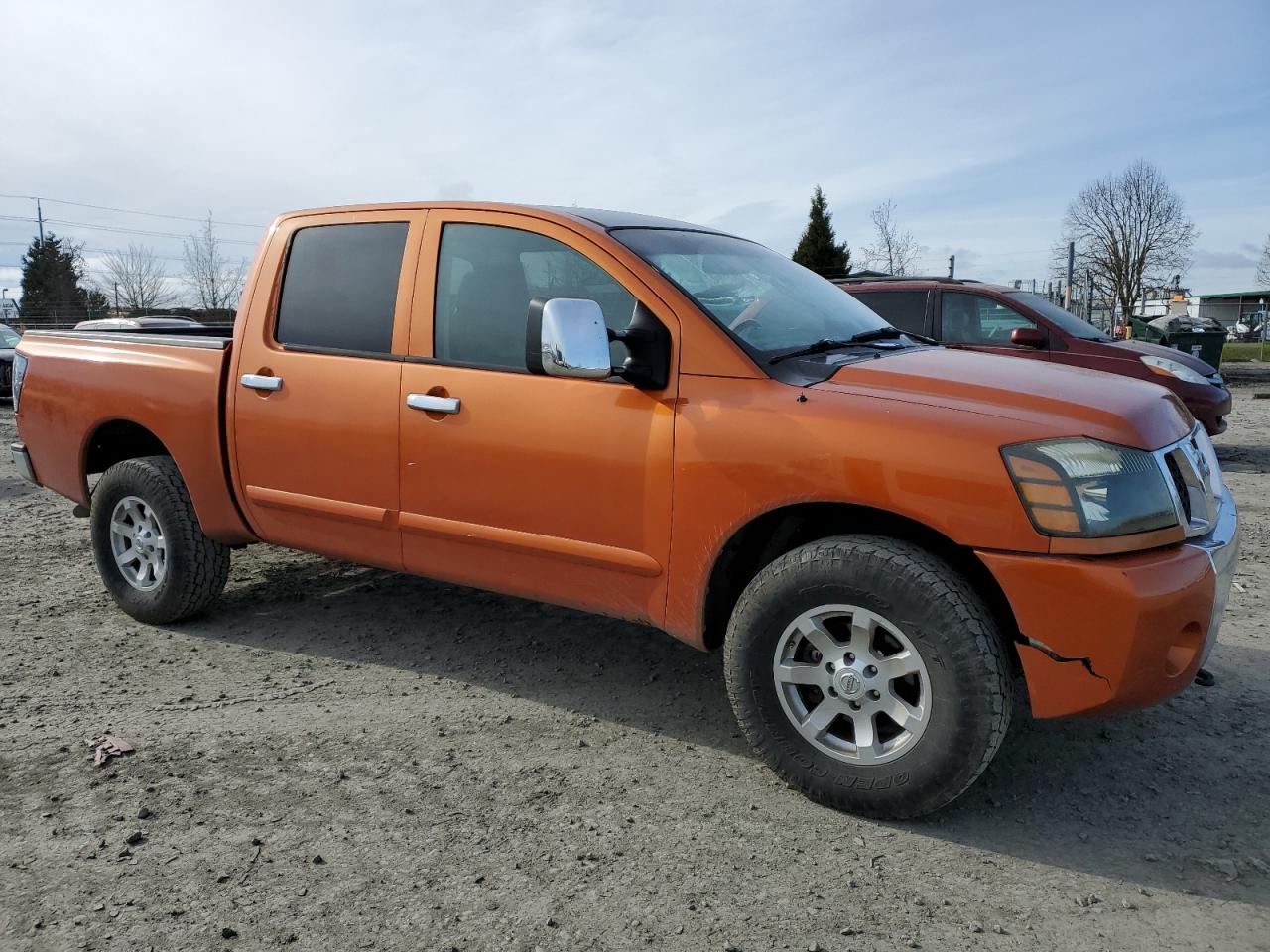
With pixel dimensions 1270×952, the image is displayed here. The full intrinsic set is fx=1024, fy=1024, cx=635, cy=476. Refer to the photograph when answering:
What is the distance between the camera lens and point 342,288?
4094 millimetres

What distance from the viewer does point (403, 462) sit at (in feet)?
12.3

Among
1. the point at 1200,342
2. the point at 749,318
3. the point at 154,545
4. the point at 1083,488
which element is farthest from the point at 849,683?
the point at 1200,342

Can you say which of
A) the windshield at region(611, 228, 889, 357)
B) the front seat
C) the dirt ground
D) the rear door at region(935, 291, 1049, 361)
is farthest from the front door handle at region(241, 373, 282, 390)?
the rear door at region(935, 291, 1049, 361)

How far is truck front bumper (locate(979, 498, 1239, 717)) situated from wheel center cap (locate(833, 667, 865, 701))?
0.45 meters

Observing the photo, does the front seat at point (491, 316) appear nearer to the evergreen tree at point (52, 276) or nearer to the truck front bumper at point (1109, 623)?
the truck front bumper at point (1109, 623)

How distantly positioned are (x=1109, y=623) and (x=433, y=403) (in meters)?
2.28

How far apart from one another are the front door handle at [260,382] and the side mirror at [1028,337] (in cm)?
590

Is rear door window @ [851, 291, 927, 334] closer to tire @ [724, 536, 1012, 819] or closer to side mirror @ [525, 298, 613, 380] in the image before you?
side mirror @ [525, 298, 613, 380]

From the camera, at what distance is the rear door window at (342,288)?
396 centimetres

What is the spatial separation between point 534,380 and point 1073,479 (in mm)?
1714

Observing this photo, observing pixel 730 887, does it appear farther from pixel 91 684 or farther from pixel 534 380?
pixel 91 684

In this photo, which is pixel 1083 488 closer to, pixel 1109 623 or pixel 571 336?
pixel 1109 623

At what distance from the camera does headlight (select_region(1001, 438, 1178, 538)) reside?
266 centimetres

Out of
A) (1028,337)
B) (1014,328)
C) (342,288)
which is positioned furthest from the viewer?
(1014,328)
